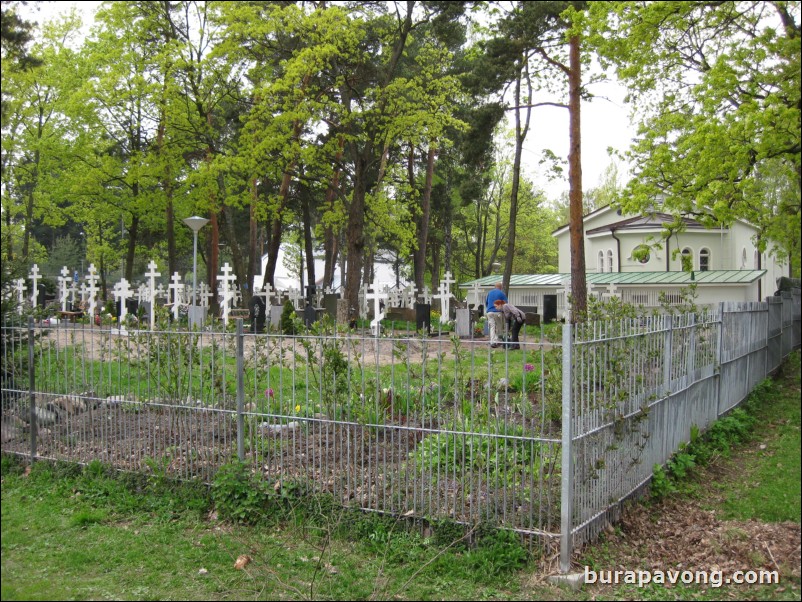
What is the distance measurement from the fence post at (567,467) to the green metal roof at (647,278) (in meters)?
29.9

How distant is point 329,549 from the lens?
20.3ft

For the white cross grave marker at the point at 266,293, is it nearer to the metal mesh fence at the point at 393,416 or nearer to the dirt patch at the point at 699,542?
the metal mesh fence at the point at 393,416

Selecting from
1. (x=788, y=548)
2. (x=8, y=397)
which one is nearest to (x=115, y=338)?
(x=8, y=397)

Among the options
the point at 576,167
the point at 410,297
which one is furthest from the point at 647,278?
the point at 576,167

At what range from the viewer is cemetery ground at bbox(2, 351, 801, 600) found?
17.3 feet

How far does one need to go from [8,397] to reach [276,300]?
22813 millimetres

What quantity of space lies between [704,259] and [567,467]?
3806 cm

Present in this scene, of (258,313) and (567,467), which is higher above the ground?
(258,313)

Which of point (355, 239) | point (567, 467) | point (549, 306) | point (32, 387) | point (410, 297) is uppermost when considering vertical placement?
point (355, 239)

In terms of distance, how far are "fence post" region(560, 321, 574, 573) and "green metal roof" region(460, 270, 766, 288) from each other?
29.9m

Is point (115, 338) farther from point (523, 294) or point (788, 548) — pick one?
point (523, 294)

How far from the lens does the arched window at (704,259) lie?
1565 inches

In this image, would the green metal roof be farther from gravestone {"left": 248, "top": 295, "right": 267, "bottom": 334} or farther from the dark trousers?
the dark trousers

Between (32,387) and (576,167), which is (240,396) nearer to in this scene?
(32,387)
